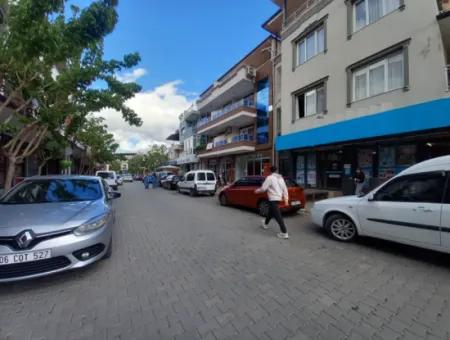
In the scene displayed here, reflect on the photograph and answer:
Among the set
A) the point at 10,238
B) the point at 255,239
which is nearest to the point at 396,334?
the point at 255,239

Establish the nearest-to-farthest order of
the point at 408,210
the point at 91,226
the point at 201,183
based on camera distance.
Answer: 1. the point at 91,226
2. the point at 408,210
3. the point at 201,183

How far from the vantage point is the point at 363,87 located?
37.3ft

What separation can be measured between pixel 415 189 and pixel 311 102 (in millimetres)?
10313

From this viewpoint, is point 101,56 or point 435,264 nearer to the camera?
point 435,264

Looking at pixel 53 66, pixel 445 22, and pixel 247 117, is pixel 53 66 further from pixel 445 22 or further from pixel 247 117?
pixel 247 117

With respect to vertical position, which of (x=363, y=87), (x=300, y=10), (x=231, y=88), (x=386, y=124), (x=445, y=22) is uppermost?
(x=300, y=10)

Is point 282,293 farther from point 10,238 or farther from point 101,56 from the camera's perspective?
point 101,56

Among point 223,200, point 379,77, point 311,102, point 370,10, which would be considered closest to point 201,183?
point 223,200

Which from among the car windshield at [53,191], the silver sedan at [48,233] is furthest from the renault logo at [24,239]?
the car windshield at [53,191]

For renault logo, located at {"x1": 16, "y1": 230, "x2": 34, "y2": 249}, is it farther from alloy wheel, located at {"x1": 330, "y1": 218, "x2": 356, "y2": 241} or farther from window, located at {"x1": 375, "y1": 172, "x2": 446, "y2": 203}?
A: window, located at {"x1": 375, "y1": 172, "x2": 446, "y2": 203}

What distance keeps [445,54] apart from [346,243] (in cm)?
796

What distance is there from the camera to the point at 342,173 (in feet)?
41.5

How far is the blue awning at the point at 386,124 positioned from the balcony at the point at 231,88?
10.7 meters

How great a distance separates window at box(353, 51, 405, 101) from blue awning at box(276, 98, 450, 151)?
159 cm
